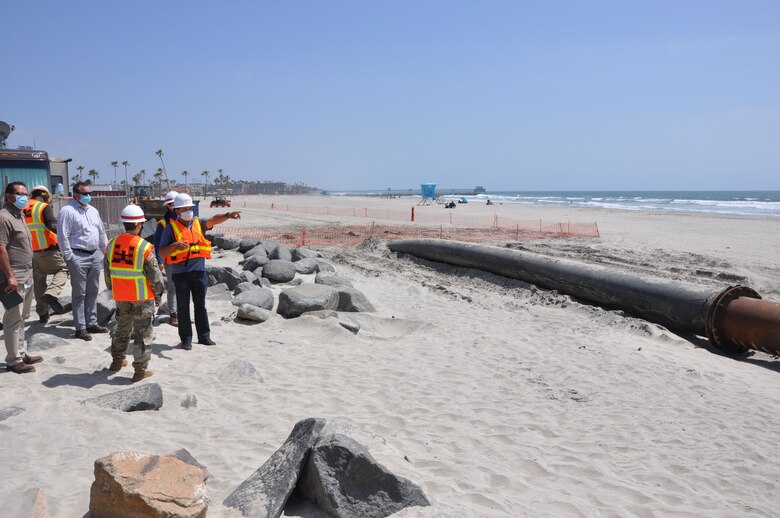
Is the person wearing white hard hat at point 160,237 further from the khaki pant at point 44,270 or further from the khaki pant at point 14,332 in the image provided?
the khaki pant at point 14,332

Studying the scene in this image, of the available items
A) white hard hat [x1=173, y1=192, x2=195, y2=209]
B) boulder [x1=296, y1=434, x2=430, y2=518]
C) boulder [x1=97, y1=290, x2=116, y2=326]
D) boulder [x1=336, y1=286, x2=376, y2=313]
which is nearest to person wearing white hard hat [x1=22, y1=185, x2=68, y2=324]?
boulder [x1=97, y1=290, x2=116, y2=326]

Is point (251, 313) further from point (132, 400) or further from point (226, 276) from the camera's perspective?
point (132, 400)

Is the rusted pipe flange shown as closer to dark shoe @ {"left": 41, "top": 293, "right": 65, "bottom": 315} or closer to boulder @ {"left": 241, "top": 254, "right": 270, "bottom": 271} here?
boulder @ {"left": 241, "top": 254, "right": 270, "bottom": 271}

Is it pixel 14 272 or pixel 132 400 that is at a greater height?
pixel 14 272

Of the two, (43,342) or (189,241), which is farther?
(189,241)

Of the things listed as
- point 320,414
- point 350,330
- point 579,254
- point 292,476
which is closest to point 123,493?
point 292,476

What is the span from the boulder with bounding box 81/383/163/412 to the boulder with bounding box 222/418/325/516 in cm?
157

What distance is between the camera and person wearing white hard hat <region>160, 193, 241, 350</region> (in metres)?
6.17

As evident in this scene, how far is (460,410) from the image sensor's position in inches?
199

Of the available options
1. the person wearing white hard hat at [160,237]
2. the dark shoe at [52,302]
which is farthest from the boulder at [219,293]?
the dark shoe at [52,302]

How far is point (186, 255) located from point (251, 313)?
5.50 feet

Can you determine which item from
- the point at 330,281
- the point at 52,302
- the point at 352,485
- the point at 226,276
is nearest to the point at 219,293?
the point at 226,276

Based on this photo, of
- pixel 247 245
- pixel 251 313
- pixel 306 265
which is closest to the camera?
pixel 251 313

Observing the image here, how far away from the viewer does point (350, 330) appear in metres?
7.47
